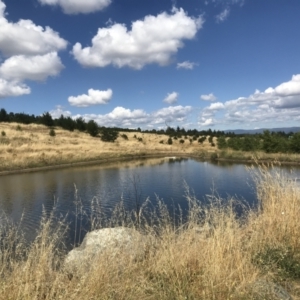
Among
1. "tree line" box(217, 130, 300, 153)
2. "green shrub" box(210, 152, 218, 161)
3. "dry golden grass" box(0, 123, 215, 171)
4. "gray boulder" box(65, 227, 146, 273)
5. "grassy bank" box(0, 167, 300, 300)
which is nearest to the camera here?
"grassy bank" box(0, 167, 300, 300)

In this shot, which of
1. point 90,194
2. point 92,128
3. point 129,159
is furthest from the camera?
point 92,128

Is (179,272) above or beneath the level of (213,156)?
above

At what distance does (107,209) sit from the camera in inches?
498

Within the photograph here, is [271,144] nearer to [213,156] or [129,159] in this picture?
[213,156]

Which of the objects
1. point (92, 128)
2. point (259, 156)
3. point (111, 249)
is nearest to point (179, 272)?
point (111, 249)

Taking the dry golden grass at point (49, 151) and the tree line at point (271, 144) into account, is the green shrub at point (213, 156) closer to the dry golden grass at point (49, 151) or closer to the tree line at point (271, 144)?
the tree line at point (271, 144)

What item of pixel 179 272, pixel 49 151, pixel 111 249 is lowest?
pixel 179 272

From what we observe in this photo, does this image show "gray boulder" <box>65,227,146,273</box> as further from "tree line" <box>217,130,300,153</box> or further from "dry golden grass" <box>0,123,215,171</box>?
"tree line" <box>217,130,300,153</box>

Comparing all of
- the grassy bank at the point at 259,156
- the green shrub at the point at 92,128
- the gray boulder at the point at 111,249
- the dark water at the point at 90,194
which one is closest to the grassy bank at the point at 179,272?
the gray boulder at the point at 111,249

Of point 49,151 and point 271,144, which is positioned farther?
point 49,151

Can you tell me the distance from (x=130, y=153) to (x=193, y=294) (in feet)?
136

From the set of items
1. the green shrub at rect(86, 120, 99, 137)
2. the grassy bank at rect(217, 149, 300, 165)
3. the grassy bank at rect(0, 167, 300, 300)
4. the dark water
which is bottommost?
the dark water

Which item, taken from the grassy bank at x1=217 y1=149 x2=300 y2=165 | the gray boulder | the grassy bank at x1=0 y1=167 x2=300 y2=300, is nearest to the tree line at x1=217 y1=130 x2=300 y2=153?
the grassy bank at x1=217 y1=149 x2=300 y2=165

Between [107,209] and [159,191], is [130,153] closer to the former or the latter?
[159,191]
